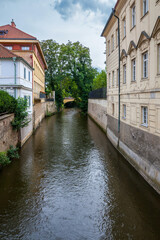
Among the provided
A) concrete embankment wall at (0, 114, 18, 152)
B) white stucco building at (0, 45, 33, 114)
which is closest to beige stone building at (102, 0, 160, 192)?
concrete embankment wall at (0, 114, 18, 152)

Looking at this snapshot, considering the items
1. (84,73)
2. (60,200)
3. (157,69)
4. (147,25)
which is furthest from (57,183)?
(84,73)

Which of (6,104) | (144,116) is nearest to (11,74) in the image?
(6,104)

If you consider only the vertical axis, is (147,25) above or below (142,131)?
above

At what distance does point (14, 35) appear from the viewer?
109 feet

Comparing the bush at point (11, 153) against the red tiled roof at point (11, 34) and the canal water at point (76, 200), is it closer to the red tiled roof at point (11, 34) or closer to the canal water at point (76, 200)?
the canal water at point (76, 200)

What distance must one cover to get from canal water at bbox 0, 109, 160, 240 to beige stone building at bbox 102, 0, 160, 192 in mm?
1102

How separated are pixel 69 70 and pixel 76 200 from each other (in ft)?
145

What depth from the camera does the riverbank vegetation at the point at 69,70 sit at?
4588cm

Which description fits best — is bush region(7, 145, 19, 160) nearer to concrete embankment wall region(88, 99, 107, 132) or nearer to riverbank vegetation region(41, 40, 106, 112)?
concrete embankment wall region(88, 99, 107, 132)

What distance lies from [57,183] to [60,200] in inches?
65.1

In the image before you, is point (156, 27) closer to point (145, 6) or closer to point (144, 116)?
point (145, 6)

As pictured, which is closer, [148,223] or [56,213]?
[148,223]

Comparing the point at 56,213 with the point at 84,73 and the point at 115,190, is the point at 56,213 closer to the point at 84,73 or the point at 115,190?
the point at 115,190

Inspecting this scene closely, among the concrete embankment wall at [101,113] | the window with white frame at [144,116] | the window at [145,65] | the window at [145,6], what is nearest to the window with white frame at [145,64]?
the window at [145,65]
